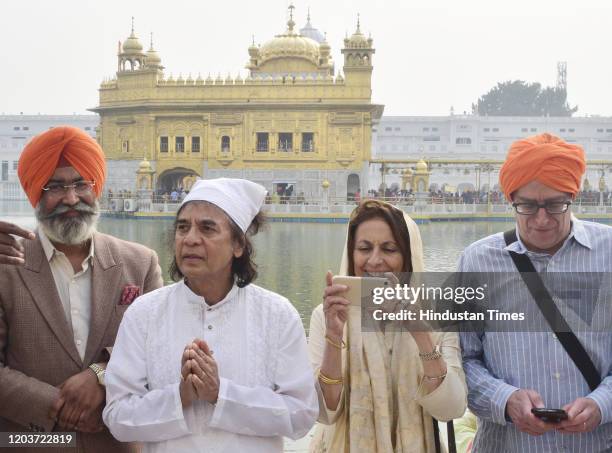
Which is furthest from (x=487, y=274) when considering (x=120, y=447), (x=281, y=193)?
(x=281, y=193)

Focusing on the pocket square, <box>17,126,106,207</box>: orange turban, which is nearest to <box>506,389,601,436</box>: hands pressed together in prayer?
the pocket square

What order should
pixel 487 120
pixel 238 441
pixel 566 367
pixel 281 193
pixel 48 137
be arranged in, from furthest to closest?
pixel 487 120, pixel 281 193, pixel 48 137, pixel 566 367, pixel 238 441

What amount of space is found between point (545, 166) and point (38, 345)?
1.68 metres

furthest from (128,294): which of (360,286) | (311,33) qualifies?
(311,33)

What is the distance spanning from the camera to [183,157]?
37.8 meters

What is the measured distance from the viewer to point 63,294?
9.45 ft

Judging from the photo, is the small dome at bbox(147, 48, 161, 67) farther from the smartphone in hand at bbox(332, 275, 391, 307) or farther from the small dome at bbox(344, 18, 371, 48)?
the smartphone in hand at bbox(332, 275, 391, 307)

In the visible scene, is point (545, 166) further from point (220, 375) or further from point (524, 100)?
point (524, 100)

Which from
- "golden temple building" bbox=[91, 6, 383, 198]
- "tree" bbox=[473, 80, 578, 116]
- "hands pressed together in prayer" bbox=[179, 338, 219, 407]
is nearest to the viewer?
"hands pressed together in prayer" bbox=[179, 338, 219, 407]

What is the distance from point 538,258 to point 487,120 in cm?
6226

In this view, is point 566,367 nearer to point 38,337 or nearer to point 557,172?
point 557,172

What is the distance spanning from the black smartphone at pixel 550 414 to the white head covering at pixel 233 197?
1.01 m

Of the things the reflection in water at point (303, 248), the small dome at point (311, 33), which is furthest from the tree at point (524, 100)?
the reflection in water at point (303, 248)

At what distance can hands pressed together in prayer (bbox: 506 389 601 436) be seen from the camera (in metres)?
2.55
